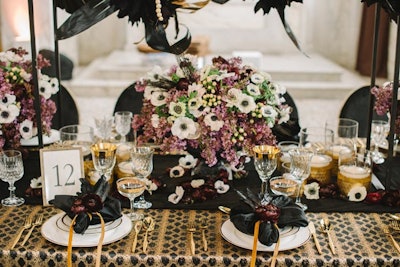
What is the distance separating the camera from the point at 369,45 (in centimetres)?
775

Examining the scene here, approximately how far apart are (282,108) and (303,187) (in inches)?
11.2

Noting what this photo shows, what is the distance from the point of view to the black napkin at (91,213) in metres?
1.62

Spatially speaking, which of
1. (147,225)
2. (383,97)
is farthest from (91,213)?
(383,97)

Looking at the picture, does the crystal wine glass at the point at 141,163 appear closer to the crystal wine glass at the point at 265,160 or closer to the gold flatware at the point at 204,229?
the gold flatware at the point at 204,229

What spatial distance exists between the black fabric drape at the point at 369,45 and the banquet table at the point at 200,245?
593 centimetres

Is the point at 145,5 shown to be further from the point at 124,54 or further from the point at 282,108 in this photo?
the point at 124,54

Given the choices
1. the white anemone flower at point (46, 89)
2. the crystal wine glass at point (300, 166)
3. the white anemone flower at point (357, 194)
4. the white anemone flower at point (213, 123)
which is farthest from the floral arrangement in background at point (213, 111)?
the white anemone flower at point (46, 89)

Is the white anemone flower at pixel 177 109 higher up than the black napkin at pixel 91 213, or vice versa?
the white anemone flower at pixel 177 109

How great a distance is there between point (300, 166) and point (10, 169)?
923 mm

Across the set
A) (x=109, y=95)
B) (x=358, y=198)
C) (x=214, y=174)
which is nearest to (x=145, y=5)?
(x=214, y=174)

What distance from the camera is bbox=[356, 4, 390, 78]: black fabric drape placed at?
292 inches

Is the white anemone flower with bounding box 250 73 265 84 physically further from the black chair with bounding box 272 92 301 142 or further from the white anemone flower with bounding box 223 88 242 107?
the black chair with bounding box 272 92 301 142

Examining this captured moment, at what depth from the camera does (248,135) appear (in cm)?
192

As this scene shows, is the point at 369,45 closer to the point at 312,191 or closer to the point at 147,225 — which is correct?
the point at 312,191
